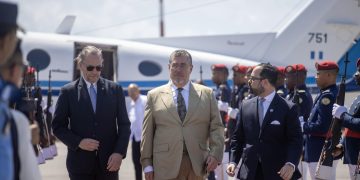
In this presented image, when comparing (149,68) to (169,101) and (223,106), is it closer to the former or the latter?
(223,106)

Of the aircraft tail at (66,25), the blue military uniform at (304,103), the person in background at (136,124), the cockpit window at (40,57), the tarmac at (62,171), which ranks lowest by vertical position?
the tarmac at (62,171)

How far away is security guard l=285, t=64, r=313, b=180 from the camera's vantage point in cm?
755

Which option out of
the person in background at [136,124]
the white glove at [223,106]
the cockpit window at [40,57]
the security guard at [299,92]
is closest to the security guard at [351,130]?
the security guard at [299,92]

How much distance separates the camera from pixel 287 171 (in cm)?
520

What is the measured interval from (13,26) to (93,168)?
9.84ft

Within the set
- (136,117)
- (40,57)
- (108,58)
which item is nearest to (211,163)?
(136,117)

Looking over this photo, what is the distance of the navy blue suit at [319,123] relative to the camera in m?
6.34

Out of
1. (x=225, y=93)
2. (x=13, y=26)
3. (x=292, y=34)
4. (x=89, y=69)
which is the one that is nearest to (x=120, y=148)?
(x=89, y=69)

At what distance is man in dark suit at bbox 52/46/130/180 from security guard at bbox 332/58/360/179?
6.21 feet

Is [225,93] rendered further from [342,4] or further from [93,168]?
[342,4]

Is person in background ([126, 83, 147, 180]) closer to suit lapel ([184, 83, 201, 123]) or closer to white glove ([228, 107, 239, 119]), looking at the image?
white glove ([228, 107, 239, 119])

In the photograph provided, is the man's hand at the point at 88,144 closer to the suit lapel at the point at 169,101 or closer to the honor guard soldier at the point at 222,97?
the suit lapel at the point at 169,101

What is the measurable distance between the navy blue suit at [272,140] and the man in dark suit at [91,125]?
3.41 ft

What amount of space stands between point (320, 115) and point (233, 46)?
43.9 ft
